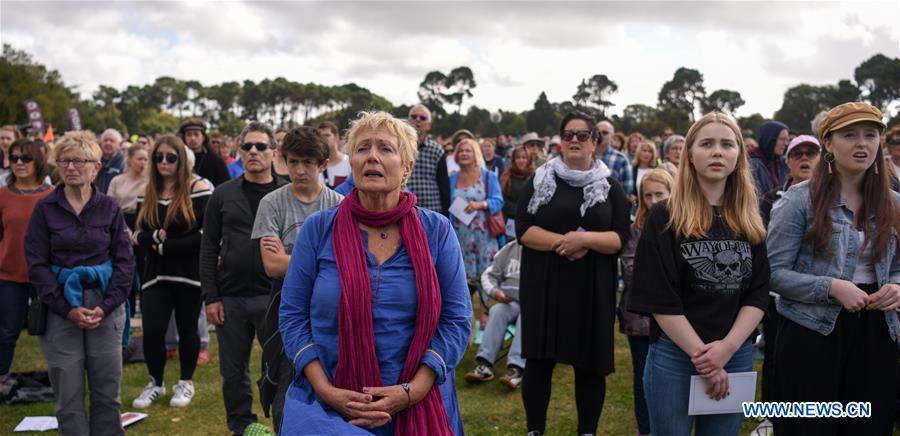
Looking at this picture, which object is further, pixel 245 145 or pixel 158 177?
pixel 158 177

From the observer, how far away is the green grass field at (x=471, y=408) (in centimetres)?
497

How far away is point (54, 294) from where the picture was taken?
13.1 feet

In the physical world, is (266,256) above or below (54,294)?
above

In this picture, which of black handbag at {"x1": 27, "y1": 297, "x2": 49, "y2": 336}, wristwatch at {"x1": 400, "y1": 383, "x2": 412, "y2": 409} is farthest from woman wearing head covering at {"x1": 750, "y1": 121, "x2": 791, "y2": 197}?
black handbag at {"x1": 27, "y1": 297, "x2": 49, "y2": 336}

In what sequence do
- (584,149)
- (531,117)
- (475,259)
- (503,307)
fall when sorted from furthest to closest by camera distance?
(531,117) → (475,259) → (503,307) → (584,149)

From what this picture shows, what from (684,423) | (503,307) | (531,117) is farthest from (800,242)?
(531,117)

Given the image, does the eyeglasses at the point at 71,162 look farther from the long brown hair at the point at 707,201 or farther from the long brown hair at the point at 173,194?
the long brown hair at the point at 707,201

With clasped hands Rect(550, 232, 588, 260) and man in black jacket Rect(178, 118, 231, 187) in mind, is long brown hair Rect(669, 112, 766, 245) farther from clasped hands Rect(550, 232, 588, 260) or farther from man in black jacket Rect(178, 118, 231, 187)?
man in black jacket Rect(178, 118, 231, 187)

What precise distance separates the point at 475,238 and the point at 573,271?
3186mm

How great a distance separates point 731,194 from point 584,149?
4.13 ft

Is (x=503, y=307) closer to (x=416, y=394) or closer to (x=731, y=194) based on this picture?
(x=731, y=194)

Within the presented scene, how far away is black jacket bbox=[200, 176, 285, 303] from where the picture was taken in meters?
4.32

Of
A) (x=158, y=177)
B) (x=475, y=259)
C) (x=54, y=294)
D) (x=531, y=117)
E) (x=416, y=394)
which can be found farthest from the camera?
(x=531, y=117)

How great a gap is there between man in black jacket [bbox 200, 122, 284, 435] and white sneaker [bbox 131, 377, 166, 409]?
4.38 feet
